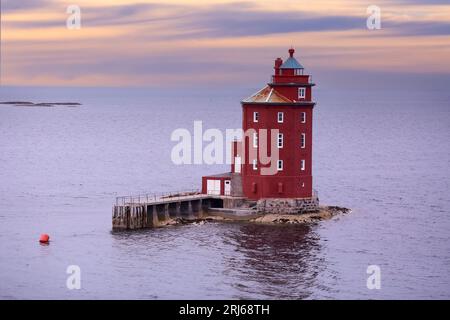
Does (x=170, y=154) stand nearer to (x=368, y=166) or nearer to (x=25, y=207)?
(x=368, y=166)

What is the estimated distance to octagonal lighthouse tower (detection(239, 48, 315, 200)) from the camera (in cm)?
7394

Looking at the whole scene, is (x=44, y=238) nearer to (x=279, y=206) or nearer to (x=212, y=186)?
(x=212, y=186)

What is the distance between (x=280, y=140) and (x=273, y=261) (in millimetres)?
14960

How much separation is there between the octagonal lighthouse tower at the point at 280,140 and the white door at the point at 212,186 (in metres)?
1.82

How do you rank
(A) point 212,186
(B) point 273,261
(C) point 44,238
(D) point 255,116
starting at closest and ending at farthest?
1. (B) point 273,261
2. (C) point 44,238
3. (D) point 255,116
4. (A) point 212,186

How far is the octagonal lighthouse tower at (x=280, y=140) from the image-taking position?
243 ft

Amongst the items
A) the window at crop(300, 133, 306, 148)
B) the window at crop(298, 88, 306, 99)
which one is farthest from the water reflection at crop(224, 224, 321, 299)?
the window at crop(298, 88, 306, 99)

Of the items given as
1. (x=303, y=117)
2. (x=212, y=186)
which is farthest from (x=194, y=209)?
(x=303, y=117)

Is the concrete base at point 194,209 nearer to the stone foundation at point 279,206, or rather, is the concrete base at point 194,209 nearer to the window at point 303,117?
the stone foundation at point 279,206

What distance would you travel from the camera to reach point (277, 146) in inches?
2921

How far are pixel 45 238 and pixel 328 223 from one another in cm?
1901

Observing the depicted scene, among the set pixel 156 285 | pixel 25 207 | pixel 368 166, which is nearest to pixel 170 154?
pixel 368 166

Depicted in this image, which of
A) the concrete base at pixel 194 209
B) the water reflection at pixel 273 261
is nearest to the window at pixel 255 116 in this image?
the concrete base at pixel 194 209

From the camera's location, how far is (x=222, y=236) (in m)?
67.8
